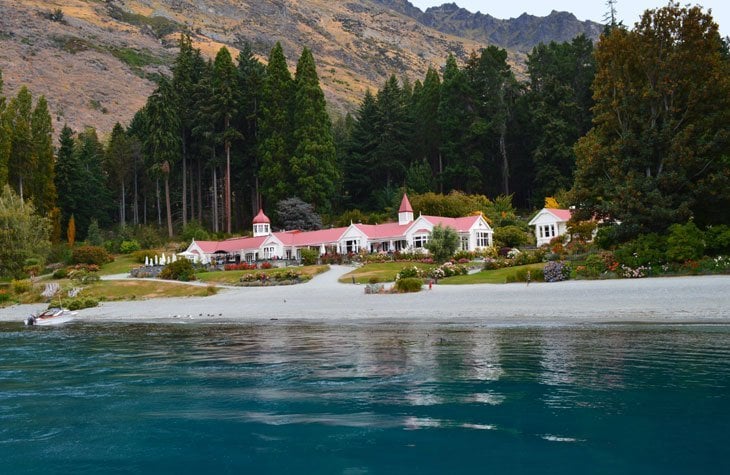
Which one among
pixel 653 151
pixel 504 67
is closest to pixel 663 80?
pixel 653 151

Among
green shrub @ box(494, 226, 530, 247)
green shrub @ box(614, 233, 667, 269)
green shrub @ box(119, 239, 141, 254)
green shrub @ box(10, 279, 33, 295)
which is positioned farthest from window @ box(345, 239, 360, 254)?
green shrub @ box(614, 233, 667, 269)

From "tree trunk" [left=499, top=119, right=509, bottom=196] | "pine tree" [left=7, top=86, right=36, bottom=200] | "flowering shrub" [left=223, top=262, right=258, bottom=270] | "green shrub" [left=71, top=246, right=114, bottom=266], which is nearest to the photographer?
"flowering shrub" [left=223, top=262, right=258, bottom=270]

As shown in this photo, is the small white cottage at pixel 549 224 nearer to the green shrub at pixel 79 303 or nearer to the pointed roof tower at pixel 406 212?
the pointed roof tower at pixel 406 212

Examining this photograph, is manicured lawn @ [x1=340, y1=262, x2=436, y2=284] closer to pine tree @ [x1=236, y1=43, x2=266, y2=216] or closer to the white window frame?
the white window frame

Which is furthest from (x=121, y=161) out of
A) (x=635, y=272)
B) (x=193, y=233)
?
(x=635, y=272)

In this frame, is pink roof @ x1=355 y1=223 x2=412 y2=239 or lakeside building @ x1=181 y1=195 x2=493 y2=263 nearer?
lakeside building @ x1=181 y1=195 x2=493 y2=263

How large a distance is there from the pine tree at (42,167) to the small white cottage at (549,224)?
56492mm

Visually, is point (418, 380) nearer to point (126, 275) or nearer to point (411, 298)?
point (411, 298)

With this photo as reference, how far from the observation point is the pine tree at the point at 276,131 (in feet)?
234

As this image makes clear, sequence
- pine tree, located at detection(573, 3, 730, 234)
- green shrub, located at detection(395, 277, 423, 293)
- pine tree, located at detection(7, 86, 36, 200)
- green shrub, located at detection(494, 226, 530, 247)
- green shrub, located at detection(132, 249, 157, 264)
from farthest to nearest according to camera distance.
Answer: pine tree, located at detection(7, 86, 36, 200) → green shrub, located at detection(132, 249, 157, 264) → green shrub, located at detection(494, 226, 530, 247) → green shrub, located at detection(395, 277, 423, 293) → pine tree, located at detection(573, 3, 730, 234)

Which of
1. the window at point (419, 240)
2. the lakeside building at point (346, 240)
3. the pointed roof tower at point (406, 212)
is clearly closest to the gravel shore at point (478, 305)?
the window at point (419, 240)

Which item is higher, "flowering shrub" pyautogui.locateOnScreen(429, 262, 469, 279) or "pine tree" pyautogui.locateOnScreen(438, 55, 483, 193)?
"pine tree" pyautogui.locateOnScreen(438, 55, 483, 193)

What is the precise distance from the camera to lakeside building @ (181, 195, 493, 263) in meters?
57.4

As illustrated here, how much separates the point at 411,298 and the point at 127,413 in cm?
2165
